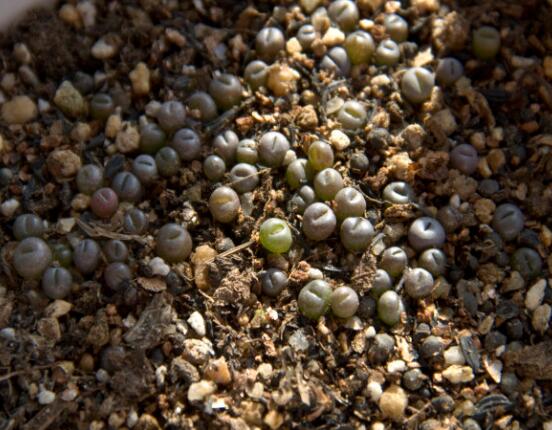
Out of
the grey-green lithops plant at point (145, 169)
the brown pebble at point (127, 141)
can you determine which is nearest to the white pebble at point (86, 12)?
the brown pebble at point (127, 141)

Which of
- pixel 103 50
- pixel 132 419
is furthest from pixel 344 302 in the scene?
pixel 103 50

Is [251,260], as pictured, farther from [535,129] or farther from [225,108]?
[535,129]

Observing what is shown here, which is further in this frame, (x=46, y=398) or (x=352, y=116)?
(x=352, y=116)

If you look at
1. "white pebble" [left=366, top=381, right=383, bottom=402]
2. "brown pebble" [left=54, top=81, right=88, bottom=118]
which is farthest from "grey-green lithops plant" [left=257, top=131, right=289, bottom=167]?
"white pebble" [left=366, top=381, right=383, bottom=402]

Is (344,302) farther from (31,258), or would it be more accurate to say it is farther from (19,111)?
(19,111)

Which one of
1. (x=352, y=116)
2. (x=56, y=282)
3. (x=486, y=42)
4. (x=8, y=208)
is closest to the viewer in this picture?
(x=56, y=282)

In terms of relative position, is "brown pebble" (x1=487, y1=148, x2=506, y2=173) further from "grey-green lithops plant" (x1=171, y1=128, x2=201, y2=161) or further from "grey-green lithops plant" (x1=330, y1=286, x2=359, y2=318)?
"grey-green lithops plant" (x1=171, y1=128, x2=201, y2=161)

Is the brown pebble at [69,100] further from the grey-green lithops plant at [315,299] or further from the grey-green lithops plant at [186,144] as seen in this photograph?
the grey-green lithops plant at [315,299]
